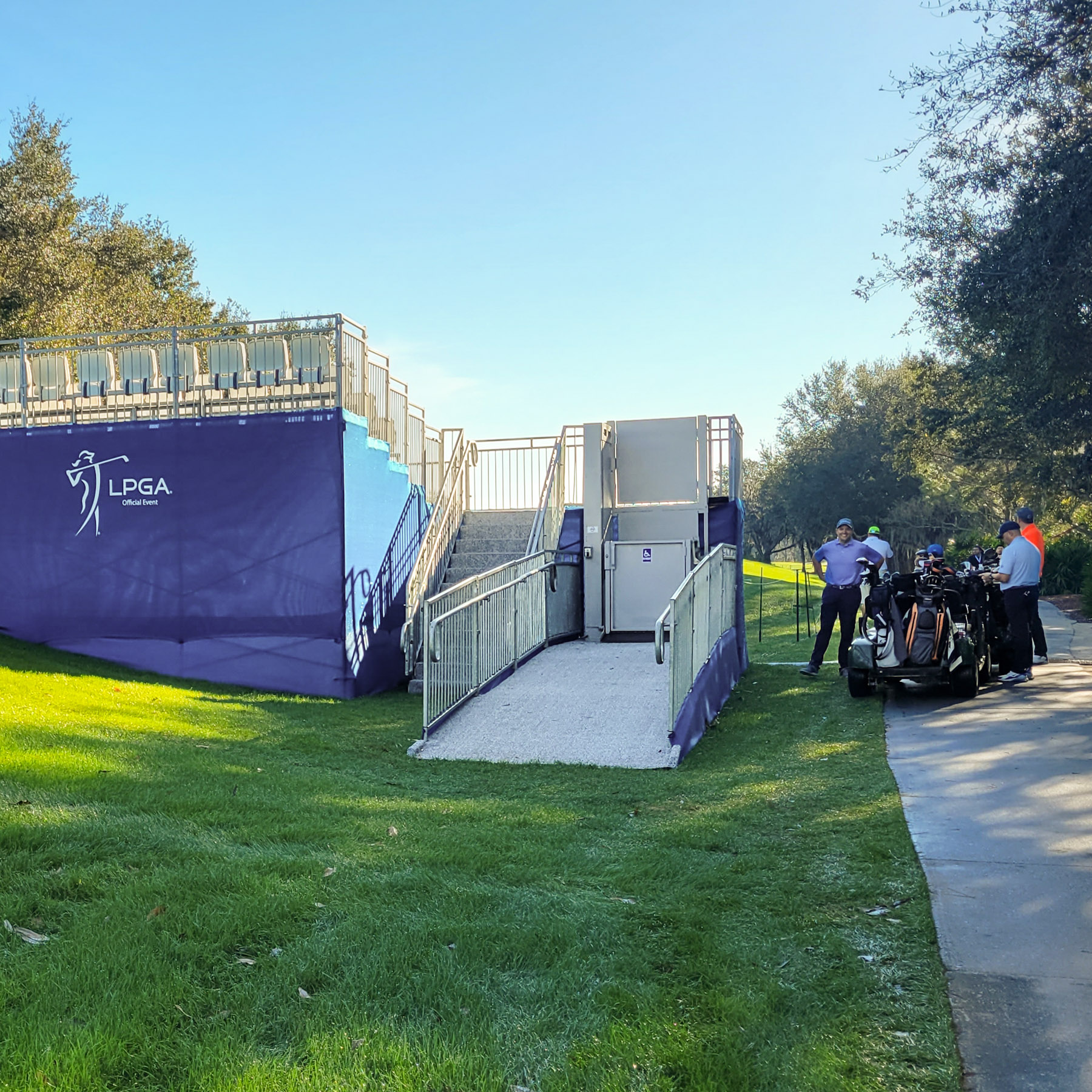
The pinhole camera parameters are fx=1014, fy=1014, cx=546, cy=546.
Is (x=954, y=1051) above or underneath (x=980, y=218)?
underneath

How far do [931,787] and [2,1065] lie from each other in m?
5.61

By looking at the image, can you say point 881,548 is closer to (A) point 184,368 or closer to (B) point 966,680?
(B) point 966,680

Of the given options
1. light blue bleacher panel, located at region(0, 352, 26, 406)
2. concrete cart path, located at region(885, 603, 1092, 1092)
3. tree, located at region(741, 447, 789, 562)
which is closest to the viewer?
concrete cart path, located at region(885, 603, 1092, 1092)

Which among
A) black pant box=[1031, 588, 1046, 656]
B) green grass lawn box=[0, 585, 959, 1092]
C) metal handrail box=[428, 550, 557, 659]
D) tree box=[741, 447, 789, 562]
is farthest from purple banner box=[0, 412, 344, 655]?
tree box=[741, 447, 789, 562]

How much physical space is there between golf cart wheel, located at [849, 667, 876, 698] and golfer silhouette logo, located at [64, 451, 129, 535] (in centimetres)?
994

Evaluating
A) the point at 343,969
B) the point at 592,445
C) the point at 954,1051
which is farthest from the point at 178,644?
the point at 954,1051

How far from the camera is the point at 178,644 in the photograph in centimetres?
1361

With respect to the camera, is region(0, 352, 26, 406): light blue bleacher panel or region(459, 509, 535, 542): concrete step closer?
region(0, 352, 26, 406): light blue bleacher panel

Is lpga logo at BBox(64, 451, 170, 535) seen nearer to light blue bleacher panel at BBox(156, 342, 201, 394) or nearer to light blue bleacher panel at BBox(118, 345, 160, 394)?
light blue bleacher panel at BBox(118, 345, 160, 394)

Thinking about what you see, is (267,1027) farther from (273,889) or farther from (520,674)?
(520,674)

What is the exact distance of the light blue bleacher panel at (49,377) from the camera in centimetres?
1482

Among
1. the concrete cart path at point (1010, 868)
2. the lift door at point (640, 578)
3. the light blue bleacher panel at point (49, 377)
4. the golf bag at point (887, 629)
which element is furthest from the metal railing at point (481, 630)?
the light blue bleacher panel at point (49, 377)

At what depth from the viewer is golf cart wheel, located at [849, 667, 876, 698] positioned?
10.6m

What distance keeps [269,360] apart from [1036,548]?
993 cm
